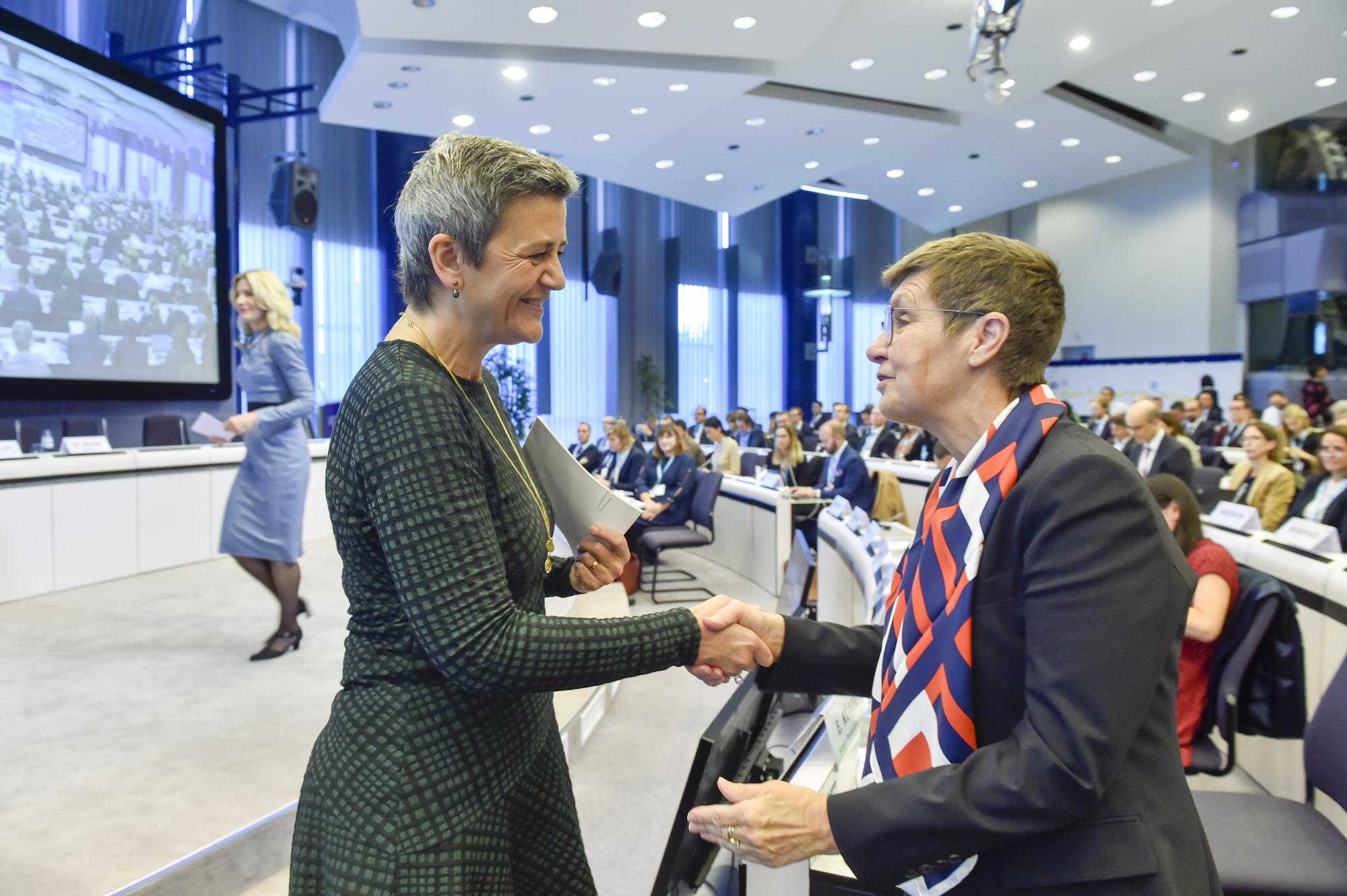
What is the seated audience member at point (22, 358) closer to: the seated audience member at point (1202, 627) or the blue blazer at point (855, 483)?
the blue blazer at point (855, 483)

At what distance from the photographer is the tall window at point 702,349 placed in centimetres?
1747

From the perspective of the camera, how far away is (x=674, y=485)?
24.9 ft

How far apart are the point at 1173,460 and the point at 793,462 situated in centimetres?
313

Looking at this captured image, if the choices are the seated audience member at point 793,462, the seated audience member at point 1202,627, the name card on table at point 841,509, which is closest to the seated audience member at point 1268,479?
the name card on table at point 841,509

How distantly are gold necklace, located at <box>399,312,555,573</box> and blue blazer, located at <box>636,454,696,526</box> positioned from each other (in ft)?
18.8

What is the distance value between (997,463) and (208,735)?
9.98ft

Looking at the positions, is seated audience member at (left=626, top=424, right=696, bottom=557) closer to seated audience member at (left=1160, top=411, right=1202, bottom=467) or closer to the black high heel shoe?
the black high heel shoe

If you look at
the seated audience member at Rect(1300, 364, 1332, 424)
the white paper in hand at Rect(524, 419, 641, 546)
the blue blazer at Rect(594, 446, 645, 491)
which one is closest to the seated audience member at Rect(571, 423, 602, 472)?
the blue blazer at Rect(594, 446, 645, 491)

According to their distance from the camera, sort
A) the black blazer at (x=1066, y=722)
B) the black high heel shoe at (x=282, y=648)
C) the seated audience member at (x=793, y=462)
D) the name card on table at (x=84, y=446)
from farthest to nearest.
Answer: the seated audience member at (x=793, y=462) < the name card on table at (x=84, y=446) < the black high heel shoe at (x=282, y=648) < the black blazer at (x=1066, y=722)

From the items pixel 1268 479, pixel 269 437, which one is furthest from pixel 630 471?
pixel 1268 479

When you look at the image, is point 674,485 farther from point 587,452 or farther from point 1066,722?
point 1066,722

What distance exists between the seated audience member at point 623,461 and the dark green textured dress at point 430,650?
7505mm

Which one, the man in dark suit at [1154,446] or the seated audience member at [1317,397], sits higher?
the seated audience member at [1317,397]

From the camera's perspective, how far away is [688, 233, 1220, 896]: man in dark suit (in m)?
0.92
